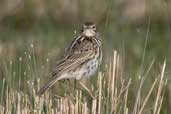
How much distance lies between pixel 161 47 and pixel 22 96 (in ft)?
18.6

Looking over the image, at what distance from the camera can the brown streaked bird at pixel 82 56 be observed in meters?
10.2

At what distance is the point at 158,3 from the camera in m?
15.9

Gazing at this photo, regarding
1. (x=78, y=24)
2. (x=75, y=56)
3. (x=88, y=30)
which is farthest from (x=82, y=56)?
(x=78, y=24)

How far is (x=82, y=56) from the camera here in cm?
1042

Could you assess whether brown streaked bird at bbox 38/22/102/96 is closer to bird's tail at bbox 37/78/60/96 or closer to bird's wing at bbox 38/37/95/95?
bird's wing at bbox 38/37/95/95

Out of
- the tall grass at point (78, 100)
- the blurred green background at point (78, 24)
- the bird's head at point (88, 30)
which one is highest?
the bird's head at point (88, 30)

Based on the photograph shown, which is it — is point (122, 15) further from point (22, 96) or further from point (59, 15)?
point (22, 96)

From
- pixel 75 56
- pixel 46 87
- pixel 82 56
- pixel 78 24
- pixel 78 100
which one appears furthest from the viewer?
pixel 78 24

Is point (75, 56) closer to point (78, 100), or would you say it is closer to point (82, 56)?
point (82, 56)

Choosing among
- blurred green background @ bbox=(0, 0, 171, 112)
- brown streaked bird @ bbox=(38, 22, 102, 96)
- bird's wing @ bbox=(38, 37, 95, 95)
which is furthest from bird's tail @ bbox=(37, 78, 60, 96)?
blurred green background @ bbox=(0, 0, 171, 112)

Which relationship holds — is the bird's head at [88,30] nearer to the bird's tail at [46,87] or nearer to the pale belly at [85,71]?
the pale belly at [85,71]

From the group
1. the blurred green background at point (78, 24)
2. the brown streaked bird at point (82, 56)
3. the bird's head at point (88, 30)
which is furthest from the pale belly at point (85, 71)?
the blurred green background at point (78, 24)

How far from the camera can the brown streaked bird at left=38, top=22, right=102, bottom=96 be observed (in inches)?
404

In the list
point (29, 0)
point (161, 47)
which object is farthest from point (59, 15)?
point (161, 47)
